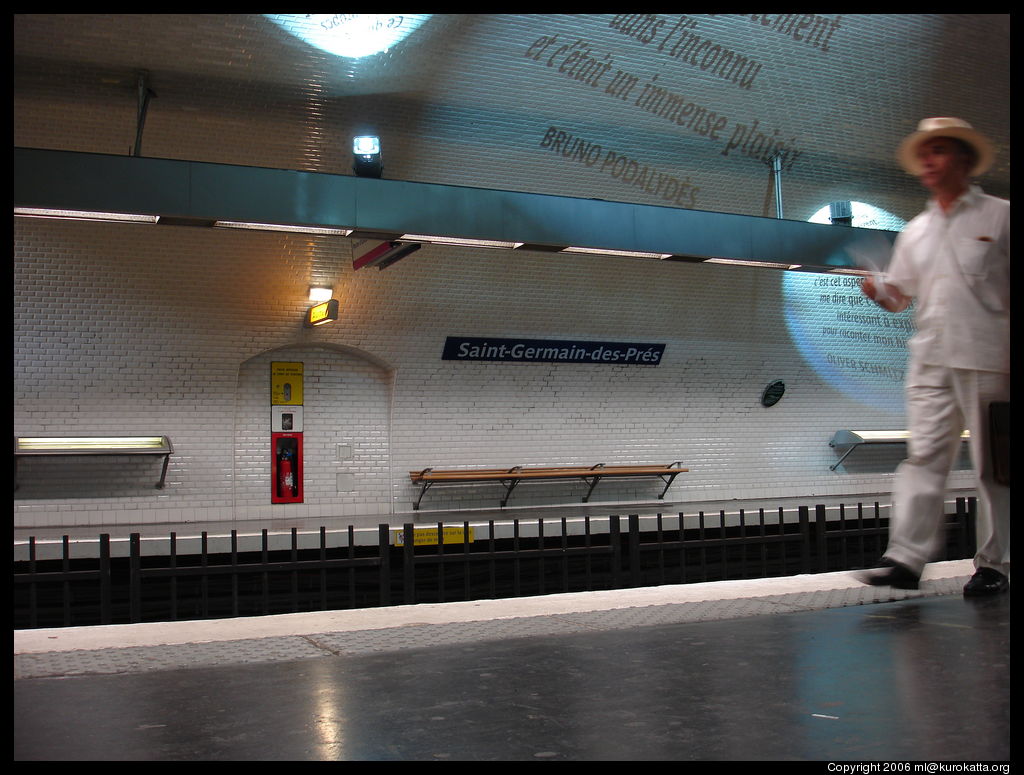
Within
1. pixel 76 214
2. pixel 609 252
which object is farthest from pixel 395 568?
pixel 76 214

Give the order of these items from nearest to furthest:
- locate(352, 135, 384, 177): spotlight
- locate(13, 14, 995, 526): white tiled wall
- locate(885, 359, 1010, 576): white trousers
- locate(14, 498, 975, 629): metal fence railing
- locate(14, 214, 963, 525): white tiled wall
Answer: locate(885, 359, 1010, 576): white trousers → locate(14, 498, 975, 629): metal fence railing → locate(352, 135, 384, 177): spotlight → locate(13, 14, 995, 526): white tiled wall → locate(14, 214, 963, 525): white tiled wall

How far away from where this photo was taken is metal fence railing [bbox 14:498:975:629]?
7.01m

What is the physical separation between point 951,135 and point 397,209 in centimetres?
837

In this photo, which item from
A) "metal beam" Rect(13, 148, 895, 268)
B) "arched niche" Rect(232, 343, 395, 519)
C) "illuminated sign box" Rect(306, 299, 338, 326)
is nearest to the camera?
"metal beam" Rect(13, 148, 895, 268)

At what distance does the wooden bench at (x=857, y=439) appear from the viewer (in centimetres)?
1687

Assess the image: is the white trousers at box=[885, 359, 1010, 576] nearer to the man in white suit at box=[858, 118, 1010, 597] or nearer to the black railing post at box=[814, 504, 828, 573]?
the man in white suit at box=[858, 118, 1010, 597]

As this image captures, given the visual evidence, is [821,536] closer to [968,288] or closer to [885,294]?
[885,294]

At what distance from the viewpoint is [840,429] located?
17234mm

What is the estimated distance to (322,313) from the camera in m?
12.9

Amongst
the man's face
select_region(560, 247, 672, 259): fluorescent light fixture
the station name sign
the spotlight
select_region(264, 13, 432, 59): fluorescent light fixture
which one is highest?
select_region(264, 13, 432, 59): fluorescent light fixture

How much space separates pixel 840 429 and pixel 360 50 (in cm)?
Answer: 1086

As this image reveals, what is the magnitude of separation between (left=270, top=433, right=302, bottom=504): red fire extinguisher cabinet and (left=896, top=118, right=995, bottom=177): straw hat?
494 inches

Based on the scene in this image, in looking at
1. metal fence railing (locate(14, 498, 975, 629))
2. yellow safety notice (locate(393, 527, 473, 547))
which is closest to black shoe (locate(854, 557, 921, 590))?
metal fence railing (locate(14, 498, 975, 629))

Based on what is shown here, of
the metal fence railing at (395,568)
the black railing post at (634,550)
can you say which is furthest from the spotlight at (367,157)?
the black railing post at (634,550)
